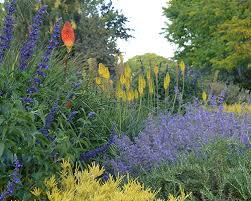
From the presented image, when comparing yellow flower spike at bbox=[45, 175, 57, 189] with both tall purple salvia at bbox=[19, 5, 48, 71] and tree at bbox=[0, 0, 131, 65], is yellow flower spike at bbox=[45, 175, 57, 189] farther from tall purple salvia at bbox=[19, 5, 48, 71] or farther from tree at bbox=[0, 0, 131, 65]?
tree at bbox=[0, 0, 131, 65]

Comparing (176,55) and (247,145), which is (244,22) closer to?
(176,55)

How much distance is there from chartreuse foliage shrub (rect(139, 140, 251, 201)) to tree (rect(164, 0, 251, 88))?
1673 cm

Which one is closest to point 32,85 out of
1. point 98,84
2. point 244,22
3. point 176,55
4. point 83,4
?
point 98,84

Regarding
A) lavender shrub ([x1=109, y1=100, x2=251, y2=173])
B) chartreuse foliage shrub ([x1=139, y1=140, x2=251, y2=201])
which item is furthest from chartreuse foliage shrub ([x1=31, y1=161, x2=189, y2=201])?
lavender shrub ([x1=109, y1=100, x2=251, y2=173])

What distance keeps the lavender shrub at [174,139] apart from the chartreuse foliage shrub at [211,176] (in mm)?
285

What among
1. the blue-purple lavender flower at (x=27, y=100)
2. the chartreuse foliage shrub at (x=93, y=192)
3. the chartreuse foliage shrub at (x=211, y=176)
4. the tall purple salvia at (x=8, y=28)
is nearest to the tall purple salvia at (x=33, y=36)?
the tall purple salvia at (x=8, y=28)

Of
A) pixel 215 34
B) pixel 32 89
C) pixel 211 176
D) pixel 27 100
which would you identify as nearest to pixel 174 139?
pixel 211 176

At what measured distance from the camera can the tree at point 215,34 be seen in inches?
806

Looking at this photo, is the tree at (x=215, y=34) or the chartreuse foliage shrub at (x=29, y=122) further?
the tree at (x=215, y=34)

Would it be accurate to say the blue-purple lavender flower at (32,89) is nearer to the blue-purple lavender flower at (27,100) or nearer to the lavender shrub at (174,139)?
the blue-purple lavender flower at (27,100)

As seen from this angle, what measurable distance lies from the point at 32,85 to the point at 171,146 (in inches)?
56.0

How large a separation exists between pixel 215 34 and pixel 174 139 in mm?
18817

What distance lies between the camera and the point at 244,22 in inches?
786

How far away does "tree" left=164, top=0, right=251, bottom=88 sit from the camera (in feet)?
67.2
